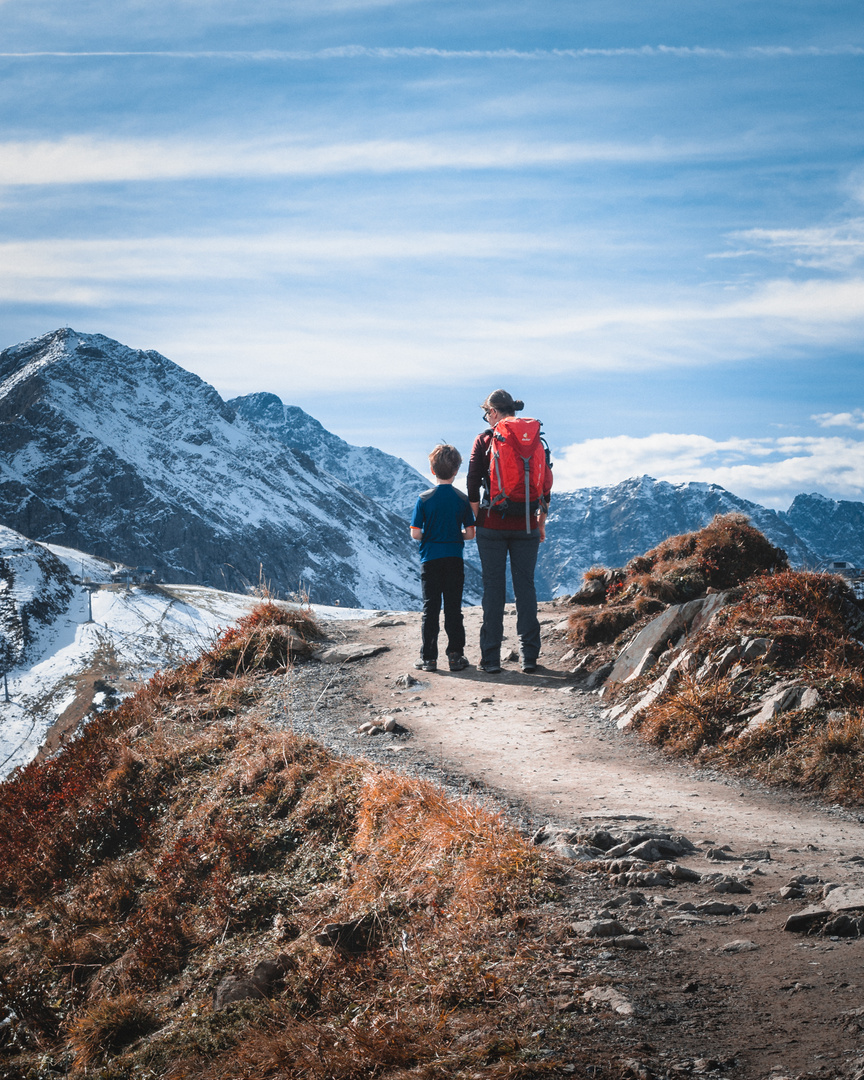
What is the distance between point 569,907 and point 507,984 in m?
0.80

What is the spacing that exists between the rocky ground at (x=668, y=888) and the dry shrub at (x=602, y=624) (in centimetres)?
186

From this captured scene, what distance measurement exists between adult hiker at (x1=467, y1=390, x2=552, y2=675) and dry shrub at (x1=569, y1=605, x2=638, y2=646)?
41.3 inches

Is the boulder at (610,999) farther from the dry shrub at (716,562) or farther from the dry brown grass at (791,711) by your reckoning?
the dry shrub at (716,562)

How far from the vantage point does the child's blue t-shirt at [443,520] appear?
1076cm

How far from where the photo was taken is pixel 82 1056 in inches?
187

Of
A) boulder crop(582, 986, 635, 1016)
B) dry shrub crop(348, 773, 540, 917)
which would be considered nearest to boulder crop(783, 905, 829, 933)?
boulder crop(582, 986, 635, 1016)

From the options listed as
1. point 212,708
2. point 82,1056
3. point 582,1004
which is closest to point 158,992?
point 82,1056

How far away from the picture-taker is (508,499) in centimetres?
1022

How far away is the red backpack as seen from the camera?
1003cm

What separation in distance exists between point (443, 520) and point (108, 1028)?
7.31 metres

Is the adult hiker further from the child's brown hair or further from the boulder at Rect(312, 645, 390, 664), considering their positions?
the boulder at Rect(312, 645, 390, 664)

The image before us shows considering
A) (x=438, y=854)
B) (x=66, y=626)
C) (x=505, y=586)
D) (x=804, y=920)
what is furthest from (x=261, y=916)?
(x=66, y=626)

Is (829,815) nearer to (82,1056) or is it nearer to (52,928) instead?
(82,1056)

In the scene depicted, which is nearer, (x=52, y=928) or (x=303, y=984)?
(x=303, y=984)
